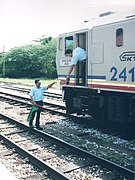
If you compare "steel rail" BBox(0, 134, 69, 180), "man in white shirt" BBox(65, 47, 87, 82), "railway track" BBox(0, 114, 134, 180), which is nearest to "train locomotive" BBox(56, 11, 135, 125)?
"man in white shirt" BBox(65, 47, 87, 82)

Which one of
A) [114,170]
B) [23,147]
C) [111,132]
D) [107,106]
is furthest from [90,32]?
[114,170]

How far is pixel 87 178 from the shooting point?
21.1ft

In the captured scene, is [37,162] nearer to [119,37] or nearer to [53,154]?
[53,154]

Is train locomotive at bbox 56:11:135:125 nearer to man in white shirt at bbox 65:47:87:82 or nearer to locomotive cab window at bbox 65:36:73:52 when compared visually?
locomotive cab window at bbox 65:36:73:52

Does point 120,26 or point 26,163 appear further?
point 120,26

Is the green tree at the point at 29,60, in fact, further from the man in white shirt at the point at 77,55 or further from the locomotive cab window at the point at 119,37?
the locomotive cab window at the point at 119,37

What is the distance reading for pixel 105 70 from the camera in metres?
9.80

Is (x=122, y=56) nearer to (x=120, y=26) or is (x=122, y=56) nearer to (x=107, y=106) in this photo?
(x=120, y=26)

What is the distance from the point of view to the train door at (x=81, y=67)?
11.2 metres

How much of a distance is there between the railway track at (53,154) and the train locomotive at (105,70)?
2.16m

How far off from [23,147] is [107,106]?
10.5 feet

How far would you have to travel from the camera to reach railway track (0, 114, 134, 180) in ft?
22.1

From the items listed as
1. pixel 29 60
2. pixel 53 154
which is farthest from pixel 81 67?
pixel 29 60

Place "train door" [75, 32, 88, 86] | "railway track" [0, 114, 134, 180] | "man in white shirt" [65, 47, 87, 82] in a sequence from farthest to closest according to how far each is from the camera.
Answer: "train door" [75, 32, 88, 86], "man in white shirt" [65, 47, 87, 82], "railway track" [0, 114, 134, 180]
